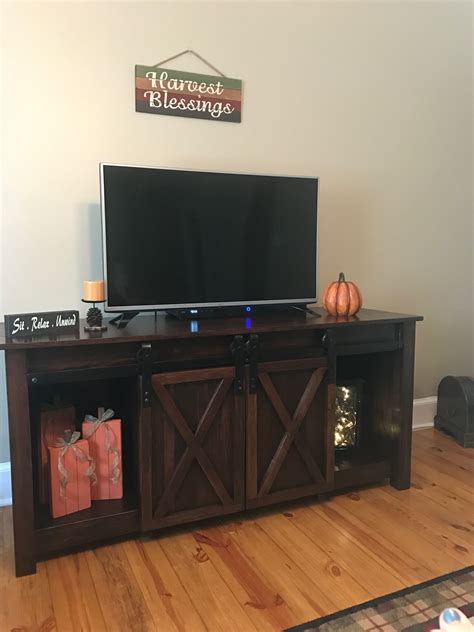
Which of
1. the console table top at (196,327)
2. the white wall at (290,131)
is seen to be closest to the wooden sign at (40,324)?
the console table top at (196,327)

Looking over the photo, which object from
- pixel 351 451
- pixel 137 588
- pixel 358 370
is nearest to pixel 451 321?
pixel 358 370

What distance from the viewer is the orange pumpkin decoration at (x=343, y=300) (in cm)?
227

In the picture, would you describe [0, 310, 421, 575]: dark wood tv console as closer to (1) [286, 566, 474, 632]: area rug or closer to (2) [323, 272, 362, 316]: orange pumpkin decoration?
(2) [323, 272, 362, 316]: orange pumpkin decoration

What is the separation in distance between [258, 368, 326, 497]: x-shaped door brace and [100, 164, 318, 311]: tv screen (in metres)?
0.42

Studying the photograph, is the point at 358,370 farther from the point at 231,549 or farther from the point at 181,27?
the point at 181,27

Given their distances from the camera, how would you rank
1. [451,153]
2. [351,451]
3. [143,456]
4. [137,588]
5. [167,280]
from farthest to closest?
[451,153]
[351,451]
[167,280]
[143,456]
[137,588]

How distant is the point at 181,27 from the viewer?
2332 mm

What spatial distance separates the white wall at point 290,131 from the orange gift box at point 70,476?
49cm

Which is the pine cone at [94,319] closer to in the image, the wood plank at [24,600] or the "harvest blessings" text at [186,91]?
the wood plank at [24,600]

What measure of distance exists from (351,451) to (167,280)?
1.20m

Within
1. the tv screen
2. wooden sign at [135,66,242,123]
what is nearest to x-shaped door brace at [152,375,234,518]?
the tv screen

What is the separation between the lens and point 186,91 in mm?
2355

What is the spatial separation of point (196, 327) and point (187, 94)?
3.70 feet

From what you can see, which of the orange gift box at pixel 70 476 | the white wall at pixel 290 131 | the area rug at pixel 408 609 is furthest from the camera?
the white wall at pixel 290 131
